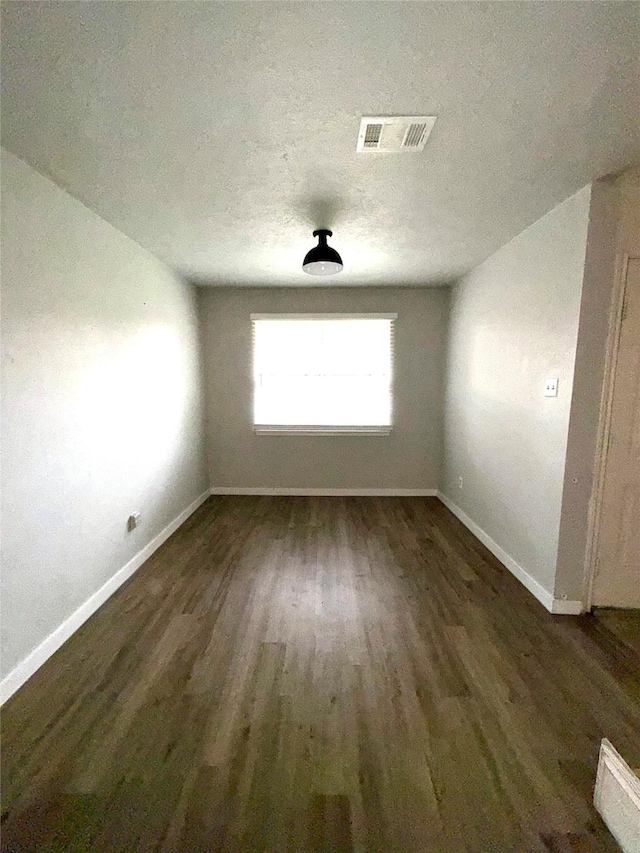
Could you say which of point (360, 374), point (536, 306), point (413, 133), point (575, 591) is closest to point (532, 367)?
point (536, 306)

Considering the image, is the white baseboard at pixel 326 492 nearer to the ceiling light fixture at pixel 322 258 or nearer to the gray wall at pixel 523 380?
the gray wall at pixel 523 380

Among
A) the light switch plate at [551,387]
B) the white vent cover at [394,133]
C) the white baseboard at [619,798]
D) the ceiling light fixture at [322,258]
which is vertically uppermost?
the white vent cover at [394,133]

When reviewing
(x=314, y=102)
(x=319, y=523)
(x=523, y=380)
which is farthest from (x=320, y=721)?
(x=314, y=102)

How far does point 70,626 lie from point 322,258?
273cm

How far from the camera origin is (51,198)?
179 centimetres

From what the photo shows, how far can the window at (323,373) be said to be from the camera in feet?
13.4

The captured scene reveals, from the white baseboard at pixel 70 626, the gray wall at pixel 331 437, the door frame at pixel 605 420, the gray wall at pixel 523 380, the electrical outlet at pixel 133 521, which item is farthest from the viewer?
the gray wall at pixel 331 437

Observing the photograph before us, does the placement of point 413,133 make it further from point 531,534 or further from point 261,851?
point 261,851

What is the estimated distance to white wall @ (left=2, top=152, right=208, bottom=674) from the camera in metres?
1.59

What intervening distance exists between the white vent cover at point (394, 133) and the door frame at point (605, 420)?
134 centimetres

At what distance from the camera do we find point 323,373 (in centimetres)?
414

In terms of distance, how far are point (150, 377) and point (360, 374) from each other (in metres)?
2.32

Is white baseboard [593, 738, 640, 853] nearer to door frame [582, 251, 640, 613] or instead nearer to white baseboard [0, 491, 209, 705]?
door frame [582, 251, 640, 613]

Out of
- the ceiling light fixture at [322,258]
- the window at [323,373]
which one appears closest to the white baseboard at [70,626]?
the window at [323,373]
